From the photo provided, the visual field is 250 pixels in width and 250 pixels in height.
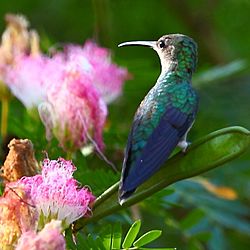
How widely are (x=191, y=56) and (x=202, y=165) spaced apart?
0.33 m

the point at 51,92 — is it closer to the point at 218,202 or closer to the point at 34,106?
the point at 34,106

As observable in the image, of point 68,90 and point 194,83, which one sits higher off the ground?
point 68,90

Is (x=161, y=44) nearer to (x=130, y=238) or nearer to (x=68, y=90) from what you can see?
(x=68, y=90)

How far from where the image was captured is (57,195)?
1.30 meters

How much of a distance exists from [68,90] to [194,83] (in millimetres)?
883

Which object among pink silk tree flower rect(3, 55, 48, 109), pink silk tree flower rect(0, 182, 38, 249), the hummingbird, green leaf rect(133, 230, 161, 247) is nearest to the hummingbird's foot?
the hummingbird

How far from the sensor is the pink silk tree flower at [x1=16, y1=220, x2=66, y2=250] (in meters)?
1.15

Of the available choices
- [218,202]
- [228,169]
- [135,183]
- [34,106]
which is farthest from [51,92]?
[228,169]

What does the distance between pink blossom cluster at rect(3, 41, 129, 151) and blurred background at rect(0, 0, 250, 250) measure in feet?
0.16

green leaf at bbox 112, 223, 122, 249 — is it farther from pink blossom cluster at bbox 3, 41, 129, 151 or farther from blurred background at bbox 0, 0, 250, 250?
pink blossom cluster at bbox 3, 41, 129, 151

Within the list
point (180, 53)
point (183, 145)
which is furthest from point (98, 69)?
point (183, 145)

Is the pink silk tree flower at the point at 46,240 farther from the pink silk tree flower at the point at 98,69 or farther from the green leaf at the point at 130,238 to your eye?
the pink silk tree flower at the point at 98,69

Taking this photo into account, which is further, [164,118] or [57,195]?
[164,118]

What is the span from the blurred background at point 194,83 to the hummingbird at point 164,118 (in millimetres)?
120
